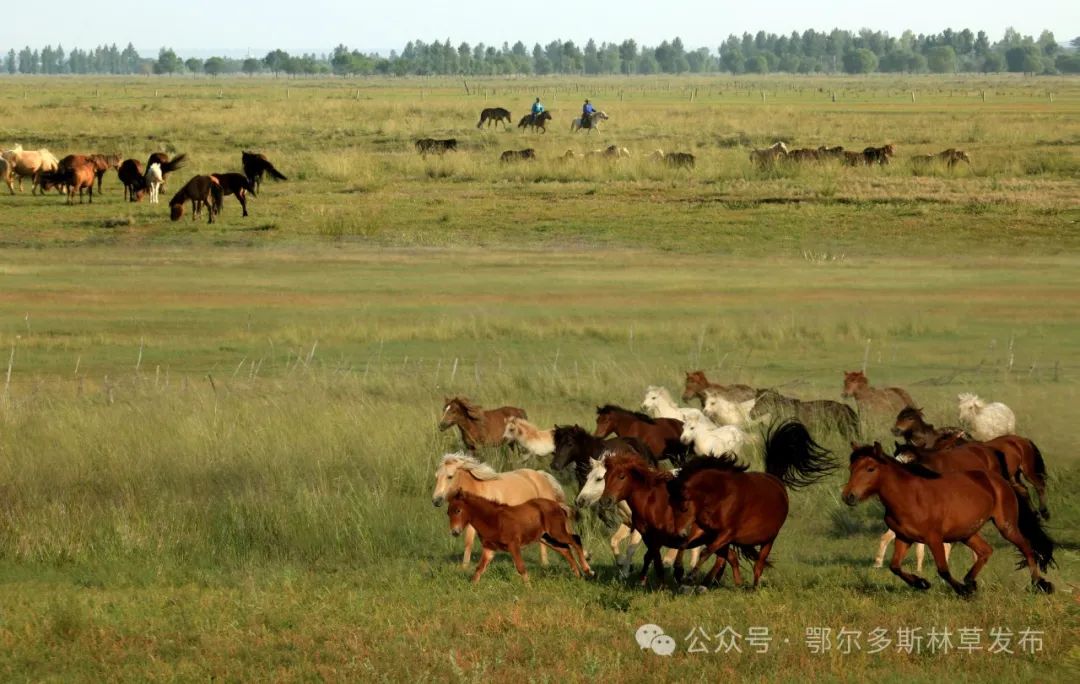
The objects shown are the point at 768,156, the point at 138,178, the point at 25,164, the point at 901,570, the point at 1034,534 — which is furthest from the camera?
the point at 768,156

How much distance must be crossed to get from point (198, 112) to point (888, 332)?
196ft

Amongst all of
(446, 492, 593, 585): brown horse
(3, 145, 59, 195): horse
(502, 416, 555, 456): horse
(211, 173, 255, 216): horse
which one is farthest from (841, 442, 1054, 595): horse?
(3, 145, 59, 195): horse

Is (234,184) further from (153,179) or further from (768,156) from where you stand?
(768,156)

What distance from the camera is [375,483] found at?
13.1 meters

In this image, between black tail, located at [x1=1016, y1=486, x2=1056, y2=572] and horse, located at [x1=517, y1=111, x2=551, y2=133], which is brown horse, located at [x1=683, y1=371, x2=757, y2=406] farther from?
horse, located at [x1=517, y1=111, x2=551, y2=133]

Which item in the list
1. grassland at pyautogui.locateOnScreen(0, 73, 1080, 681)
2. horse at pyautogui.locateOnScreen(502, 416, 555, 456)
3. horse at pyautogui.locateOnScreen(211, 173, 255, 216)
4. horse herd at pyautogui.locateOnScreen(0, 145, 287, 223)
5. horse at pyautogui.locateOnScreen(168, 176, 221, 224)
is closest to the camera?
grassland at pyautogui.locateOnScreen(0, 73, 1080, 681)

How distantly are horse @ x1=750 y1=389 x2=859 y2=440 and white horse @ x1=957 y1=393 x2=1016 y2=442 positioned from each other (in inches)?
43.1

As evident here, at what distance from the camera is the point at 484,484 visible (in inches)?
382

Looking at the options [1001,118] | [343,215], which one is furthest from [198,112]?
[343,215]

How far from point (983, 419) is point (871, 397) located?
5.24 ft

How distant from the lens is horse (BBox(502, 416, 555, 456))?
38.4ft

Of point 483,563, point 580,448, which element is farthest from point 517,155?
point 483,563

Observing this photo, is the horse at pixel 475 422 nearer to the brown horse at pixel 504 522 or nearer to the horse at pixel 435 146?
the brown horse at pixel 504 522

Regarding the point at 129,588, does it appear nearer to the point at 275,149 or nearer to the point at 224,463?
the point at 224,463
